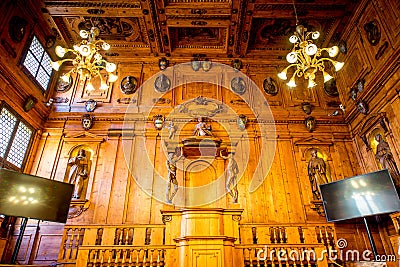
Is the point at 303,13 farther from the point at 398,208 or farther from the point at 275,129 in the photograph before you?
the point at 398,208

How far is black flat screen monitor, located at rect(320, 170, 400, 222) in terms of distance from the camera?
19.0 feet

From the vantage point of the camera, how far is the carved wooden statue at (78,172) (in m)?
7.38

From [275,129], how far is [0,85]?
23.6ft

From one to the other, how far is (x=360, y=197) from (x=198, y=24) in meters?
6.32

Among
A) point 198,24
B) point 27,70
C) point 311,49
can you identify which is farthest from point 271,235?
point 27,70

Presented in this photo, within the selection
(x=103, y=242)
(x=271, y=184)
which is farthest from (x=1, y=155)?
(x=271, y=184)

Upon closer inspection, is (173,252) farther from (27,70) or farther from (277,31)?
(277,31)

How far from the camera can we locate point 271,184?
7.61 metres

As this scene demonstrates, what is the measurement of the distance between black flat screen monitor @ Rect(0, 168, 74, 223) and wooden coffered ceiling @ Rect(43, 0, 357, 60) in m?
4.93

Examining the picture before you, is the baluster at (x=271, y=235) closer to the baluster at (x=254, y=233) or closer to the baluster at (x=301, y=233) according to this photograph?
the baluster at (x=254, y=233)

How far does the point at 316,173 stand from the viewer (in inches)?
302

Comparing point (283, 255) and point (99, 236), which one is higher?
point (99, 236)

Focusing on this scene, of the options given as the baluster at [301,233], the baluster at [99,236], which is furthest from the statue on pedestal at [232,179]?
the baluster at [99,236]

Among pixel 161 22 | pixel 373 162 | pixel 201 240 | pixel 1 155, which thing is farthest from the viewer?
pixel 161 22
